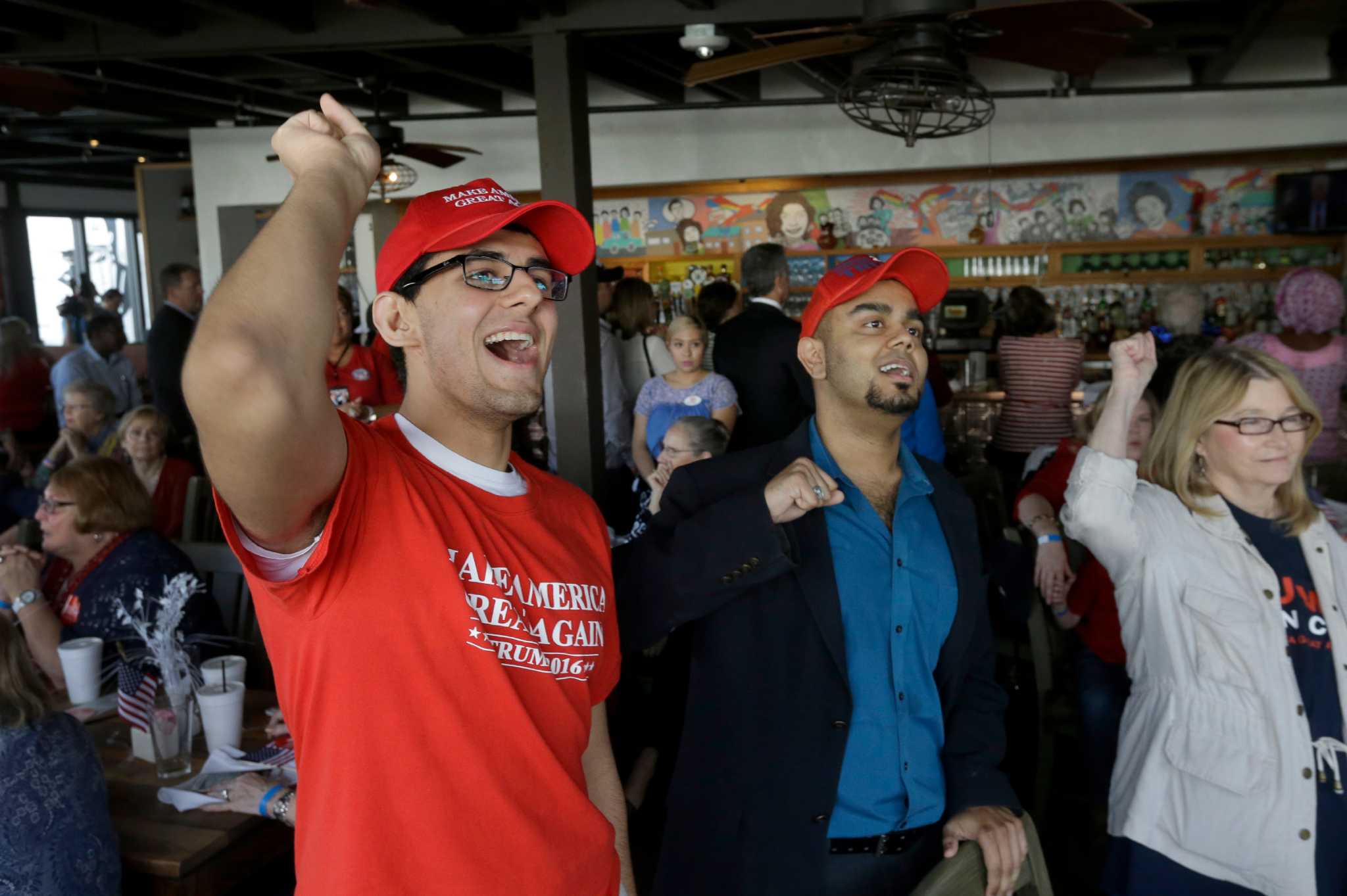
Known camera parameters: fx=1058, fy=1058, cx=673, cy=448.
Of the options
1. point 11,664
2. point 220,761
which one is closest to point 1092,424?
point 220,761

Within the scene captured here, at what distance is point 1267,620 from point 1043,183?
23.4ft

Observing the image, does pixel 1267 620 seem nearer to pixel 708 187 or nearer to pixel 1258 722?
pixel 1258 722

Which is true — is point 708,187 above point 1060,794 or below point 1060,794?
above

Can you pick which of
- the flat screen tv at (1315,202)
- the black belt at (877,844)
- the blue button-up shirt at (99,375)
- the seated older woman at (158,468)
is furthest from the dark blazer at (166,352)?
the flat screen tv at (1315,202)

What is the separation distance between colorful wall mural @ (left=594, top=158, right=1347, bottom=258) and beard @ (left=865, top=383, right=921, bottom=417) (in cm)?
650

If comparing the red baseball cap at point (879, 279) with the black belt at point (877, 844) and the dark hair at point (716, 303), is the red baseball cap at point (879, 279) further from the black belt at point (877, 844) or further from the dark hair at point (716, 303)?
the dark hair at point (716, 303)

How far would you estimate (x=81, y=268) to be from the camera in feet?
45.4

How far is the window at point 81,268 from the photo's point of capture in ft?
43.2

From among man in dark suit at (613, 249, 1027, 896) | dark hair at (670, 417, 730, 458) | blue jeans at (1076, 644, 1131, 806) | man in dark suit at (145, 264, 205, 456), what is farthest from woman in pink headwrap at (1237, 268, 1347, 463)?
man in dark suit at (145, 264, 205, 456)

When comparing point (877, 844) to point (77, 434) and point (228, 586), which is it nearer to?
point (228, 586)

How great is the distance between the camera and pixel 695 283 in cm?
923

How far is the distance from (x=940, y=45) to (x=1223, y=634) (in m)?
2.44

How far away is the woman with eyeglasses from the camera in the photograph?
454cm

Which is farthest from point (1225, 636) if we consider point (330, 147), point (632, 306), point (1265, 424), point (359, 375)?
point (632, 306)
